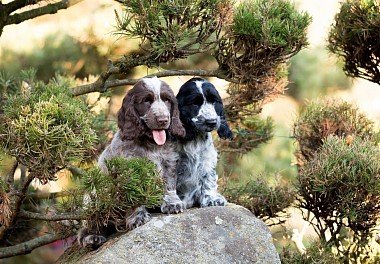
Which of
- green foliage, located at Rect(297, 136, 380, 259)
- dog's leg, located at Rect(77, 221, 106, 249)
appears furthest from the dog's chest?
green foliage, located at Rect(297, 136, 380, 259)

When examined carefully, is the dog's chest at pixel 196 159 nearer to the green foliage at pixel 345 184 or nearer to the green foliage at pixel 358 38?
the green foliage at pixel 345 184

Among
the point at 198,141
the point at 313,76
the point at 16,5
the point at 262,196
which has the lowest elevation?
the point at 313,76

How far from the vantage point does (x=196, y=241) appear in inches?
195

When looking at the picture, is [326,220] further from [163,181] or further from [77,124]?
[77,124]

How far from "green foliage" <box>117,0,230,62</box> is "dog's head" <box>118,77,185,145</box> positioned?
41 cm

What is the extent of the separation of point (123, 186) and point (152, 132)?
451mm

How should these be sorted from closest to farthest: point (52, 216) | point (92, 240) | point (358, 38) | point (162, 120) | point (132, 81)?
point (162, 120)
point (92, 240)
point (52, 216)
point (132, 81)
point (358, 38)

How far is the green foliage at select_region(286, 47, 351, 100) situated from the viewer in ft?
36.3

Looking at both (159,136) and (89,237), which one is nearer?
(159,136)

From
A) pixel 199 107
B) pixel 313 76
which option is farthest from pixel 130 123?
pixel 313 76

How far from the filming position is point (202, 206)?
517 cm

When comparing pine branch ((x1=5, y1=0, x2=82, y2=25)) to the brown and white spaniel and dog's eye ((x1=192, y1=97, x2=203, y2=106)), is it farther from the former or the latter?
dog's eye ((x1=192, y1=97, x2=203, y2=106))

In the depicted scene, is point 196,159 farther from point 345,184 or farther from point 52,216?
point 345,184

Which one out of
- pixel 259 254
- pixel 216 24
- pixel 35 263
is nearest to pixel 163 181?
pixel 259 254
